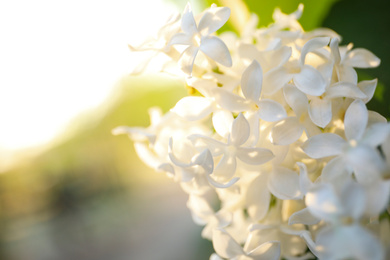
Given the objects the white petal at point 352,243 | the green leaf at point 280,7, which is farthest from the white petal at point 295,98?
the green leaf at point 280,7

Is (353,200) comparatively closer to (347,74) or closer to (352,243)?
(352,243)

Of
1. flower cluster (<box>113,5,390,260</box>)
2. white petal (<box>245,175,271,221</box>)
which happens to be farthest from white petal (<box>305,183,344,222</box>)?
white petal (<box>245,175,271,221</box>)

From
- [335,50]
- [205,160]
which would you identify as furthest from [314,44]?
[205,160]

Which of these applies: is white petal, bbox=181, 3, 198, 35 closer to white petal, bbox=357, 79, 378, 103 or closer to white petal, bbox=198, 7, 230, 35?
white petal, bbox=198, 7, 230, 35

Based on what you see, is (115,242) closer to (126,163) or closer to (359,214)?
(126,163)

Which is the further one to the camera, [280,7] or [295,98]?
[280,7]

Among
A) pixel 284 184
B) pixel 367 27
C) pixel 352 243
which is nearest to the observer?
pixel 352 243
